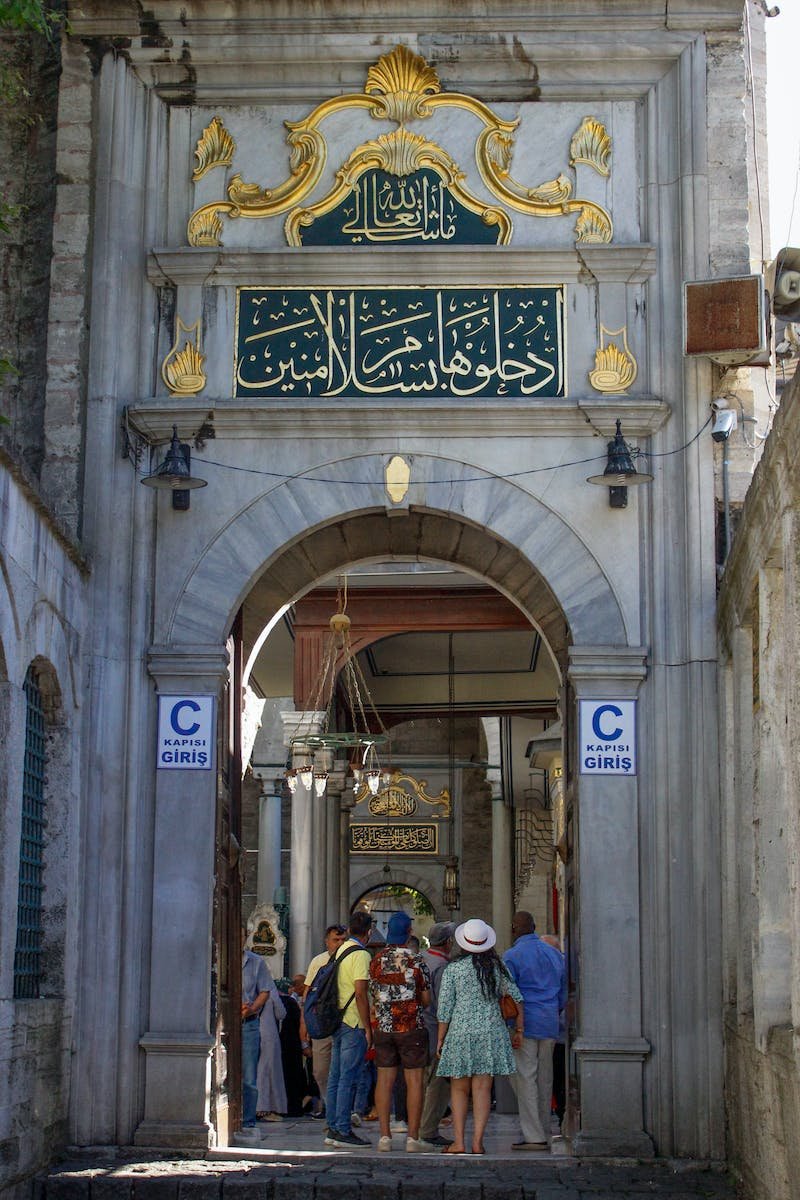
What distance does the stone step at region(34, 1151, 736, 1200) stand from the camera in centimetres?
798

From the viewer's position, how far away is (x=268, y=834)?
22.6 metres

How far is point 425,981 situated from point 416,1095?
1.85 ft

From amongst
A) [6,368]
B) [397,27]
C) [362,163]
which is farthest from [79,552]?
[397,27]

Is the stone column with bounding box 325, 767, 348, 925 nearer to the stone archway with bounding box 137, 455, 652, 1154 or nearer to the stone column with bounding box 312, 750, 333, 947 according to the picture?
the stone column with bounding box 312, 750, 333, 947

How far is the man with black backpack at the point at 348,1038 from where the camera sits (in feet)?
31.7

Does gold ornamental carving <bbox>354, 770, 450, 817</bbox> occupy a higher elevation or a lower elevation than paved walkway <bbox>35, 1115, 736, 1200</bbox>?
higher

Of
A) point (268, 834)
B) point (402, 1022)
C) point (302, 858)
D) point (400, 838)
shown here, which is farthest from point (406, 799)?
point (402, 1022)

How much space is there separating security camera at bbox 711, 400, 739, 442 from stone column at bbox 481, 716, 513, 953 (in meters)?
16.8

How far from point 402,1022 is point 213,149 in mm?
4753

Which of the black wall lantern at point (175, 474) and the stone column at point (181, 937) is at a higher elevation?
the black wall lantern at point (175, 474)

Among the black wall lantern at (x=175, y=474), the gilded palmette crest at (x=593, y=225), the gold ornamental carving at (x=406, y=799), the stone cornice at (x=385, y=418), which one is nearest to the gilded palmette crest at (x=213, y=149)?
the stone cornice at (x=385, y=418)

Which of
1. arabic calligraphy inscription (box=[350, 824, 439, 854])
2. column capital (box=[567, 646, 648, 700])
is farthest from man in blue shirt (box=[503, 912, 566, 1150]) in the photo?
arabic calligraphy inscription (box=[350, 824, 439, 854])

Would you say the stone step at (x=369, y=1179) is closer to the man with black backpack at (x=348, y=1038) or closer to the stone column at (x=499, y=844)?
the man with black backpack at (x=348, y=1038)

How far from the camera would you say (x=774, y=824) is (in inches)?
307
